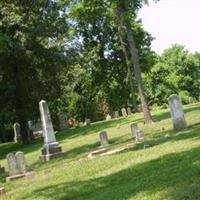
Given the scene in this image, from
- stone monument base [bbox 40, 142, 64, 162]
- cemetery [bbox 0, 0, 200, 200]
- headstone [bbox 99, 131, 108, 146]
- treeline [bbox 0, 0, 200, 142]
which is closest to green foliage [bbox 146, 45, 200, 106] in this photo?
cemetery [bbox 0, 0, 200, 200]

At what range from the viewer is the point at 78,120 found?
58.9 m

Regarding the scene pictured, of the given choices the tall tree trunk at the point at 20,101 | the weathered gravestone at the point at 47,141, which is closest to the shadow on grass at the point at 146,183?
the weathered gravestone at the point at 47,141

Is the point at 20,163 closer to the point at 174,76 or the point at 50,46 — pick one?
the point at 50,46

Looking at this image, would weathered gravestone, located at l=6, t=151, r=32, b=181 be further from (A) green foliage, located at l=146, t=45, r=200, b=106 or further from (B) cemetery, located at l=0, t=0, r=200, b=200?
(A) green foliage, located at l=146, t=45, r=200, b=106

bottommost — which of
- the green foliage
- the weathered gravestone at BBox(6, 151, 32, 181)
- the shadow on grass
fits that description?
the shadow on grass

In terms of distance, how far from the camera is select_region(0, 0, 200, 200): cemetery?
1157 cm

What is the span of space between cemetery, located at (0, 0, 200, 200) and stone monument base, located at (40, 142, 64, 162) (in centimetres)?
4

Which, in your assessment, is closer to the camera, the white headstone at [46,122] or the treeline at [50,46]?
the white headstone at [46,122]

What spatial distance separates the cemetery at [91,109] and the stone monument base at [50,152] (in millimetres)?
43

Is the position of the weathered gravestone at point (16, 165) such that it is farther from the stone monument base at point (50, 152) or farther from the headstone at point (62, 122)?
the headstone at point (62, 122)

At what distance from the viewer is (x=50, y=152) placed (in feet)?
73.9

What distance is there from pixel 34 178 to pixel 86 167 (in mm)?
1722

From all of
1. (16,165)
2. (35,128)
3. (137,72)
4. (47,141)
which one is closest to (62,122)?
(35,128)

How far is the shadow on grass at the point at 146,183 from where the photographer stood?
8.96m
